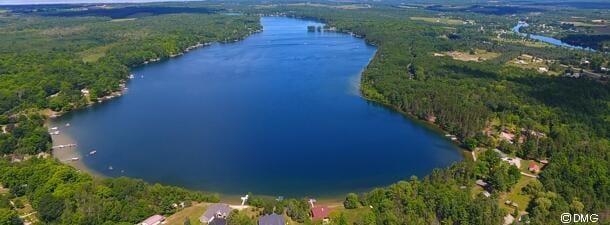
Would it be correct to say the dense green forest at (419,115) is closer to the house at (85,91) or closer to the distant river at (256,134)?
the house at (85,91)

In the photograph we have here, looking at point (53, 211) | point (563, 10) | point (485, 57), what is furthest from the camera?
point (563, 10)

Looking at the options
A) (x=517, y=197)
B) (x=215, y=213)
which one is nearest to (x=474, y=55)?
(x=517, y=197)

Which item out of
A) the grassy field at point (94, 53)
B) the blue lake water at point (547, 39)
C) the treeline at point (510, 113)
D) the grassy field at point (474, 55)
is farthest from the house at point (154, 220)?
the blue lake water at point (547, 39)

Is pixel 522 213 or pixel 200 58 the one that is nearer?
pixel 522 213

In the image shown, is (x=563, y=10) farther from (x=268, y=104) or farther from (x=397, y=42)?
(x=268, y=104)

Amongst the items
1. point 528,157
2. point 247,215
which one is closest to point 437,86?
point 528,157

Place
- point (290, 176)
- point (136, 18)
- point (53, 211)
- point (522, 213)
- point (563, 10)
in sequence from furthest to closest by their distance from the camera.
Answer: point (563, 10) → point (136, 18) → point (290, 176) → point (522, 213) → point (53, 211)
